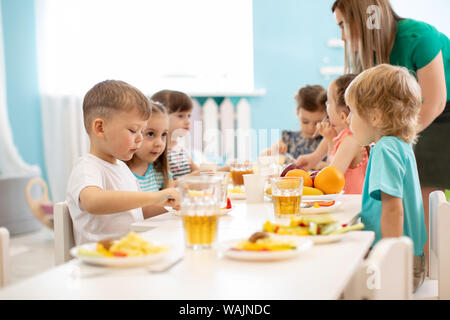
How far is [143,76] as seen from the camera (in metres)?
4.49

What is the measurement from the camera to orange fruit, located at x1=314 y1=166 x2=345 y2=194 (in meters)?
1.55

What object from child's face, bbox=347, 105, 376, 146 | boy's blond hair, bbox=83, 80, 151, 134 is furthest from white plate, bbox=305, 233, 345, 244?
boy's blond hair, bbox=83, 80, 151, 134

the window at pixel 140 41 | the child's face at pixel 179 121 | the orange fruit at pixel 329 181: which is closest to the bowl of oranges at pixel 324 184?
the orange fruit at pixel 329 181

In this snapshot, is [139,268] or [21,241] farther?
[21,241]

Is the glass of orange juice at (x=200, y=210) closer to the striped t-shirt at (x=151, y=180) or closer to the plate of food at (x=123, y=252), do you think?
the plate of food at (x=123, y=252)

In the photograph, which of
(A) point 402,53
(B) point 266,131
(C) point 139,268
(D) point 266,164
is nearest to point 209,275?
(C) point 139,268

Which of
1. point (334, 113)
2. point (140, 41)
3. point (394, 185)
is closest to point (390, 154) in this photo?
point (394, 185)

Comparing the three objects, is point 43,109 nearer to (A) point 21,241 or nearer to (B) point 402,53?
(A) point 21,241

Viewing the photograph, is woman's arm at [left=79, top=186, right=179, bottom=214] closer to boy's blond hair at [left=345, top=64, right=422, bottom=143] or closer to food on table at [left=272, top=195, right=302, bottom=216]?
food on table at [left=272, top=195, right=302, bottom=216]

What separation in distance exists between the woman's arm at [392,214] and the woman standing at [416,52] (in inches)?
34.2

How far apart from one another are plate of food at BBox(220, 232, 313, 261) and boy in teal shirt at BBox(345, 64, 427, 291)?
1.53 feet

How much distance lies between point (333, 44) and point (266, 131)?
2.91 ft

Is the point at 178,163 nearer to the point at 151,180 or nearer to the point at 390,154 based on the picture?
the point at 151,180

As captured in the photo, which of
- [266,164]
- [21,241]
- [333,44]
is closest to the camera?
[266,164]
